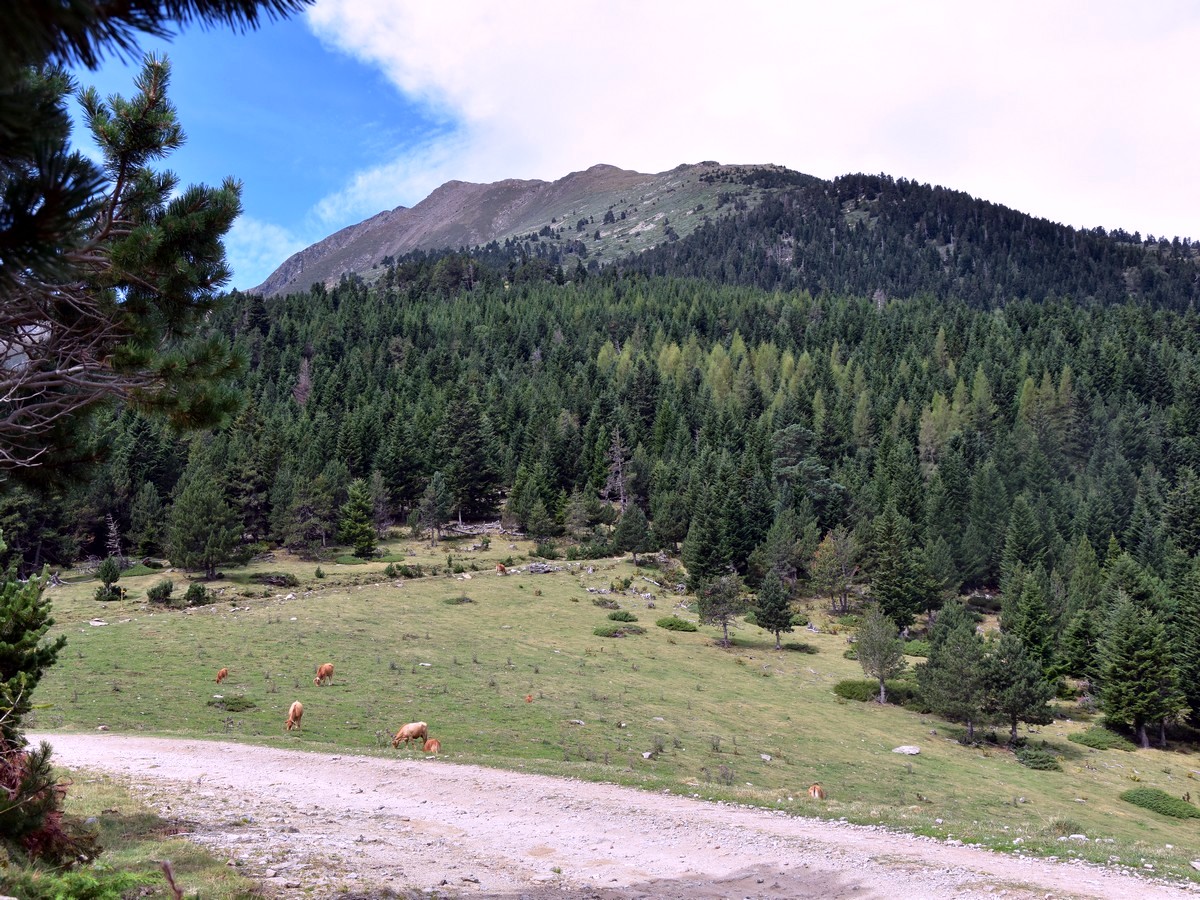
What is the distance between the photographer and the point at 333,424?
330 ft

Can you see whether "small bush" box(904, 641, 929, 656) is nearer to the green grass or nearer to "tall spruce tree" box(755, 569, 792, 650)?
"tall spruce tree" box(755, 569, 792, 650)

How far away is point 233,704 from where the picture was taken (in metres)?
27.2

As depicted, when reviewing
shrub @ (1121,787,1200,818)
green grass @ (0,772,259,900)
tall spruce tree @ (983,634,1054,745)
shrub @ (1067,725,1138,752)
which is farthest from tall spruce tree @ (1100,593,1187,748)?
green grass @ (0,772,259,900)

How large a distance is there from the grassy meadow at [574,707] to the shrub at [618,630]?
0.99m

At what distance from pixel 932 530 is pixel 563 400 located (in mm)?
58648

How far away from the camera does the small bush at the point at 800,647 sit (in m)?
55.2

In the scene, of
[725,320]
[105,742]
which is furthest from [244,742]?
[725,320]

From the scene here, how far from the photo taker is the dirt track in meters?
11.4

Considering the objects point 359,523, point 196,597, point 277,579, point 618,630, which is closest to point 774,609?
point 618,630

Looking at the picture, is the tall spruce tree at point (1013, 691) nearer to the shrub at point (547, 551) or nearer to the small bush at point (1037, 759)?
the small bush at point (1037, 759)

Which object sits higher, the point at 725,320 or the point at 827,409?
the point at 725,320

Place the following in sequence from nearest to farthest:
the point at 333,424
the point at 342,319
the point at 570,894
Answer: the point at 570,894, the point at 333,424, the point at 342,319

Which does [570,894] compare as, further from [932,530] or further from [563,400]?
[563,400]

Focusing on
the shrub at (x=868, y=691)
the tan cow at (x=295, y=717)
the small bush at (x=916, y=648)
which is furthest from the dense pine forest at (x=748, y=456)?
the tan cow at (x=295, y=717)
